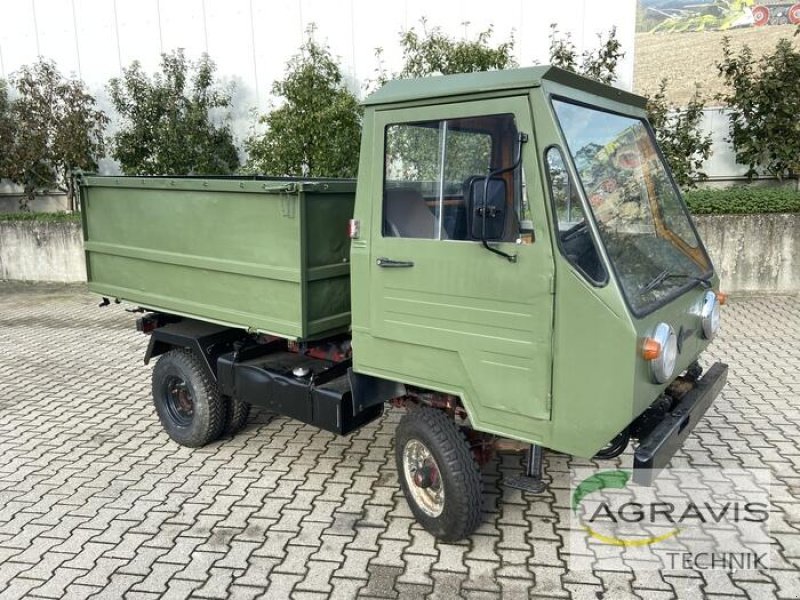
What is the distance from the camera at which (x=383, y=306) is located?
357 centimetres

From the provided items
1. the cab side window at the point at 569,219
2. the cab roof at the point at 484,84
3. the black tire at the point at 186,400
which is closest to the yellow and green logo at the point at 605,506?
the cab side window at the point at 569,219

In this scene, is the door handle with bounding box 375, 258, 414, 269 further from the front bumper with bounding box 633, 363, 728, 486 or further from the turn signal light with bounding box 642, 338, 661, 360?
the front bumper with bounding box 633, 363, 728, 486

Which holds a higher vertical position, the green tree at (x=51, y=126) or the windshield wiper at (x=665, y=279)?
the green tree at (x=51, y=126)

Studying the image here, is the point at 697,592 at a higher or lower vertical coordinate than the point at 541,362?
lower

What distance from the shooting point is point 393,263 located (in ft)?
11.4

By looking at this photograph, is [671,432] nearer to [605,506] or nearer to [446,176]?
[605,506]

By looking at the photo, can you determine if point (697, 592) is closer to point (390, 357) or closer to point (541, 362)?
point (541, 362)

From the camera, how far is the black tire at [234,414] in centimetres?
497

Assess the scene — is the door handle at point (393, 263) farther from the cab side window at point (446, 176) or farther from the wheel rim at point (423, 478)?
the wheel rim at point (423, 478)

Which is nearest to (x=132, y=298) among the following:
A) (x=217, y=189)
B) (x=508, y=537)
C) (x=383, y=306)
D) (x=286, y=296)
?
(x=217, y=189)

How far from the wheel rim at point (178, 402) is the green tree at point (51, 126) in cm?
866

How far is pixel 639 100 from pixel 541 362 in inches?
73.3

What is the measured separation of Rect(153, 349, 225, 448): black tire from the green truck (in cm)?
18

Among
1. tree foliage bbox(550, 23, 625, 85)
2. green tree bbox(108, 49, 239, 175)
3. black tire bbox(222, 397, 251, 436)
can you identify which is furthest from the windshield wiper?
green tree bbox(108, 49, 239, 175)
